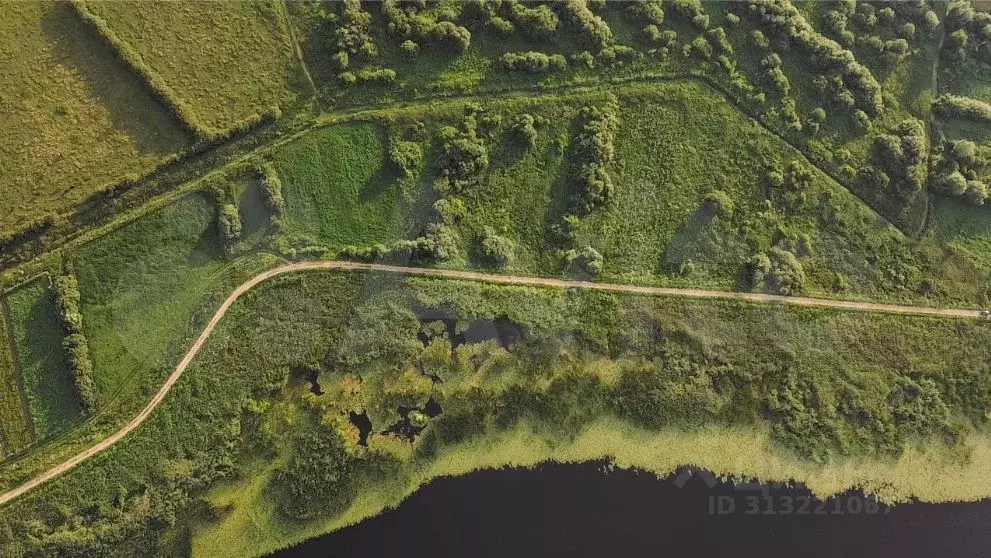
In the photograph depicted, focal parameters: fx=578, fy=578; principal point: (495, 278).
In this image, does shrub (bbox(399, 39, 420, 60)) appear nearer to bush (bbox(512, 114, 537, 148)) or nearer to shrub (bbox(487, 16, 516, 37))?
shrub (bbox(487, 16, 516, 37))

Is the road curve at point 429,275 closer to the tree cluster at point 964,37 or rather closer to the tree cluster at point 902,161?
the tree cluster at point 902,161

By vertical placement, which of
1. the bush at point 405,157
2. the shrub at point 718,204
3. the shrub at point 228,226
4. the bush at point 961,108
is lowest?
the shrub at point 718,204

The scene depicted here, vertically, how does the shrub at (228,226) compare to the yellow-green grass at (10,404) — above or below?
above

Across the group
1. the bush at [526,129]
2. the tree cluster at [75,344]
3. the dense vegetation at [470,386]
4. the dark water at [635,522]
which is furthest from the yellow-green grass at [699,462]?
the bush at [526,129]

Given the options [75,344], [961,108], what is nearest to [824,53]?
[961,108]

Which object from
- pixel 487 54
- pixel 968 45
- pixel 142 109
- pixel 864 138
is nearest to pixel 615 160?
pixel 487 54

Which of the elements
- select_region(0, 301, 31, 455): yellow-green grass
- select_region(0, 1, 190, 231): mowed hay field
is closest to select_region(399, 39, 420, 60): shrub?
select_region(0, 1, 190, 231): mowed hay field
